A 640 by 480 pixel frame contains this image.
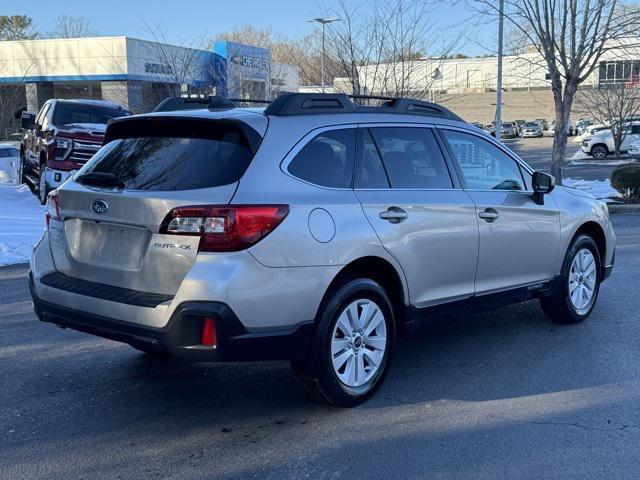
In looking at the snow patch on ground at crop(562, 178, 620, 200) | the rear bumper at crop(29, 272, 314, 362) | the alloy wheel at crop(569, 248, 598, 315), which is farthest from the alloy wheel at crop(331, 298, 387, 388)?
the snow patch on ground at crop(562, 178, 620, 200)

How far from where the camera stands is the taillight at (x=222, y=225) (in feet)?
12.4

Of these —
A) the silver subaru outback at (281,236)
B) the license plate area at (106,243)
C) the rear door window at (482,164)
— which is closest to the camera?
the silver subaru outback at (281,236)

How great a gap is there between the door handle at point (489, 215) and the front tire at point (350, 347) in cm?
112

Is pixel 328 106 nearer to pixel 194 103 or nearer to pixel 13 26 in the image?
pixel 194 103

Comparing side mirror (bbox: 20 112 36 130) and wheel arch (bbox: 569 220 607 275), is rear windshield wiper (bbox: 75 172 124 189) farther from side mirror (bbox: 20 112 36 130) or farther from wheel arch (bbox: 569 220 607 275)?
side mirror (bbox: 20 112 36 130)

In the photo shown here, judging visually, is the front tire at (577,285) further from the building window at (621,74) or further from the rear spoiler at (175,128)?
the building window at (621,74)

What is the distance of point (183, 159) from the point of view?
416 centimetres

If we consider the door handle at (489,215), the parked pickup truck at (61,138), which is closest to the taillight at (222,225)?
the door handle at (489,215)

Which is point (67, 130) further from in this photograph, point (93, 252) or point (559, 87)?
point (559, 87)

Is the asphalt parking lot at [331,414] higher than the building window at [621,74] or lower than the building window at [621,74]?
lower

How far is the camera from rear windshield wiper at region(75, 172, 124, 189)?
4242mm

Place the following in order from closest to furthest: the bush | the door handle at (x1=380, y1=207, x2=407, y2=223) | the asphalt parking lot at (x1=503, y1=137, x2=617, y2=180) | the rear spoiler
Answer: the rear spoiler
the door handle at (x1=380, y1=207, x2=407, y2=223)
the bush
the asphalt parking lot at (x1=503, y1=137, x2=617, y2=180)

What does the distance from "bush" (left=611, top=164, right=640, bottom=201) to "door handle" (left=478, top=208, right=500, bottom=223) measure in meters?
12.4

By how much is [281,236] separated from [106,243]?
1.06 m
